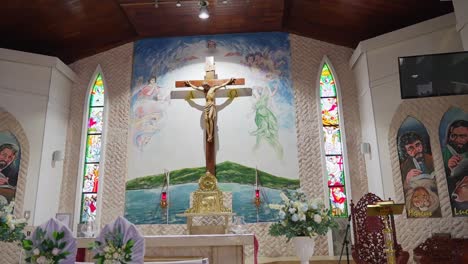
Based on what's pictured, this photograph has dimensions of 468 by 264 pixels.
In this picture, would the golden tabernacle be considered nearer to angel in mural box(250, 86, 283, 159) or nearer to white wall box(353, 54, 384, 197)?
angel in mural box(250, 86, 283, 159)

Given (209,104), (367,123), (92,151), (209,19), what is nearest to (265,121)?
(209,104)

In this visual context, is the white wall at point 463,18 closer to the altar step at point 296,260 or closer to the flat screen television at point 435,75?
the flat screen television at point 435,75

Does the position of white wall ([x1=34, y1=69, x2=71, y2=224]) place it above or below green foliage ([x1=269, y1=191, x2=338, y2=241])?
above

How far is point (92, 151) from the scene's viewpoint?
7020 millimetres

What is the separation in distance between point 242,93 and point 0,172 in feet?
13.8

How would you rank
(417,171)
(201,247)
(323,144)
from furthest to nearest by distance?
1. (323,144)
2. (417,171)
3. (201,247)

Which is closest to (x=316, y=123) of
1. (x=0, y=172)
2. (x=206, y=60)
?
(x=206, y=60)

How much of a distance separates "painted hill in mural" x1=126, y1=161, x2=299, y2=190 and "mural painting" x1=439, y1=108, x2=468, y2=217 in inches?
90.3

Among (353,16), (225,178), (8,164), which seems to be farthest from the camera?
(225,178)

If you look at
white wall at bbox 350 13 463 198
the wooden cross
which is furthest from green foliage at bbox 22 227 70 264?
white wall at bbox 350 13 463 198

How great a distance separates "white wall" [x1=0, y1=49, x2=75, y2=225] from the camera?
6070 mm

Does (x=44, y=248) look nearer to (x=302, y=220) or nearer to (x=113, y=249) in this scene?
(x=113, y=249)

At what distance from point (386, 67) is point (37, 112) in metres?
5.80

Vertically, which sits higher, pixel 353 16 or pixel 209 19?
pixel 209 19
